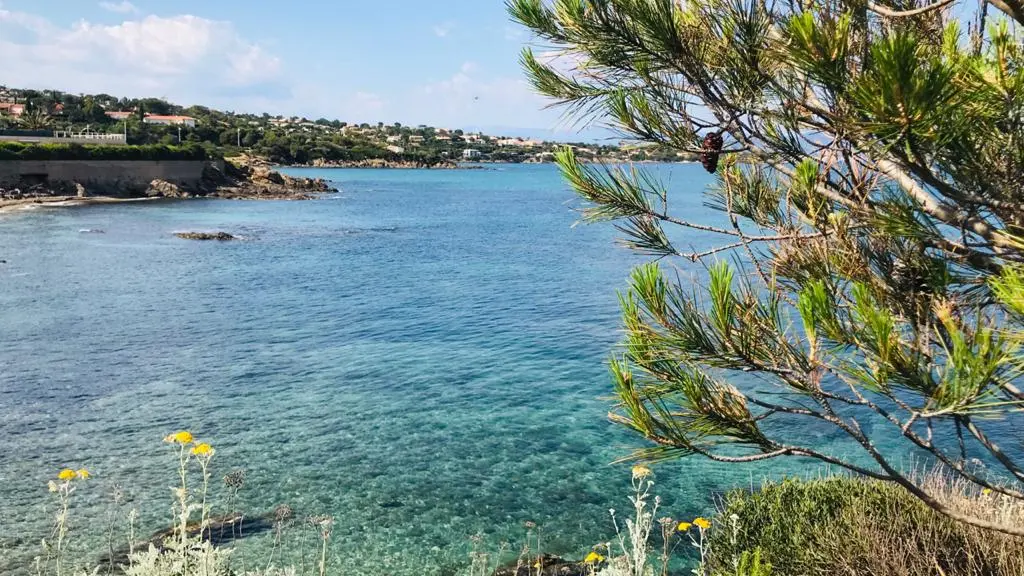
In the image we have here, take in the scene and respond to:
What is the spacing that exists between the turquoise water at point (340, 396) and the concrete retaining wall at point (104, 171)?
3169 centimetres

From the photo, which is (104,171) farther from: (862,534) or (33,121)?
(862,534)

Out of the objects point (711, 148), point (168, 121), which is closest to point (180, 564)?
point (711, 148)

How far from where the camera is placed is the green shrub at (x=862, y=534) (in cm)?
614

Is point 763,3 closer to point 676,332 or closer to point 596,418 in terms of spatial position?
point 676,332

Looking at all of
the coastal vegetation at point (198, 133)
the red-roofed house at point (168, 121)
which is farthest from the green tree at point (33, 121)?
the red-roofed house at point (168, 121)

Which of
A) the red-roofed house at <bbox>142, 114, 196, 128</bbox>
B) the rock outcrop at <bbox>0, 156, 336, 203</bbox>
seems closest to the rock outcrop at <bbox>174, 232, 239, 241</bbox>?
the rock outcrop at <bbox>0, 156, 336, 203</bbox>

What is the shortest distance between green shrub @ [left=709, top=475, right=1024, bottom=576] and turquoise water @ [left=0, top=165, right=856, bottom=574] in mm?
2703

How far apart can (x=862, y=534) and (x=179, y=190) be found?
7774 cm

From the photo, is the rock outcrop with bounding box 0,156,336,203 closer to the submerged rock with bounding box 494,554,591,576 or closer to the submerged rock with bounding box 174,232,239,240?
the submerged rock with bounding box 174,232,239,240

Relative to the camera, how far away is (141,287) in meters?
28.5

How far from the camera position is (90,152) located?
69062mm

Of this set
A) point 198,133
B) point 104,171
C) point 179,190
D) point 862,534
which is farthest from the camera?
point 198,133

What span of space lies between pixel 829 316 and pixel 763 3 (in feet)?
5.57

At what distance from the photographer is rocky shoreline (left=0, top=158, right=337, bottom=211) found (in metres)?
61.9
